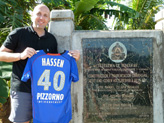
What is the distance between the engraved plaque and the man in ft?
1.96

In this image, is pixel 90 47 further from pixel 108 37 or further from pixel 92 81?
pixel 92 81

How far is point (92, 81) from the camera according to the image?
9.77 ft

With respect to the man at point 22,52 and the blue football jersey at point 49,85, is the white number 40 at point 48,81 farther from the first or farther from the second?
the man at point 22,52

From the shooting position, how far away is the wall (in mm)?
2918

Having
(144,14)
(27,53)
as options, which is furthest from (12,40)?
(144,14)

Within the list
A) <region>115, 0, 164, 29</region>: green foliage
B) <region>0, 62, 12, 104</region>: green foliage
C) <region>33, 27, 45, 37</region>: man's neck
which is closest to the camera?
<region>33, 27, 45, 37</region>: man's neck

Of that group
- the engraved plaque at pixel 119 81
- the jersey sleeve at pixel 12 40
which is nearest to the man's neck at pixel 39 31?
the jersey sleeve at pixel 12 40

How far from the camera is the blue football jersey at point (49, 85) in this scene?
237cm

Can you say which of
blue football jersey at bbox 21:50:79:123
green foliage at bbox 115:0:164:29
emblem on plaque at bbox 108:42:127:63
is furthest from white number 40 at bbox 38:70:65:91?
green foliage at bbox 115:0:164:29

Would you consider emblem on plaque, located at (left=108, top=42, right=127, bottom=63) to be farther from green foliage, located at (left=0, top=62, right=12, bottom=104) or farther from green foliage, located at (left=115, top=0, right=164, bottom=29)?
green foliage, located at (left=115, top=0, right=164, bottom=29)

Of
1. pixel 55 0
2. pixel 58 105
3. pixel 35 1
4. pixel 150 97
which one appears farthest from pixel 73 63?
pixel 35 1

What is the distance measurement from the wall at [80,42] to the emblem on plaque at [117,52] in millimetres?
152

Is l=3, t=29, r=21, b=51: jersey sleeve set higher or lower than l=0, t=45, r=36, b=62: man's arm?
higher

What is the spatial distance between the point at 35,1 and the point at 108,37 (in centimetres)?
386
